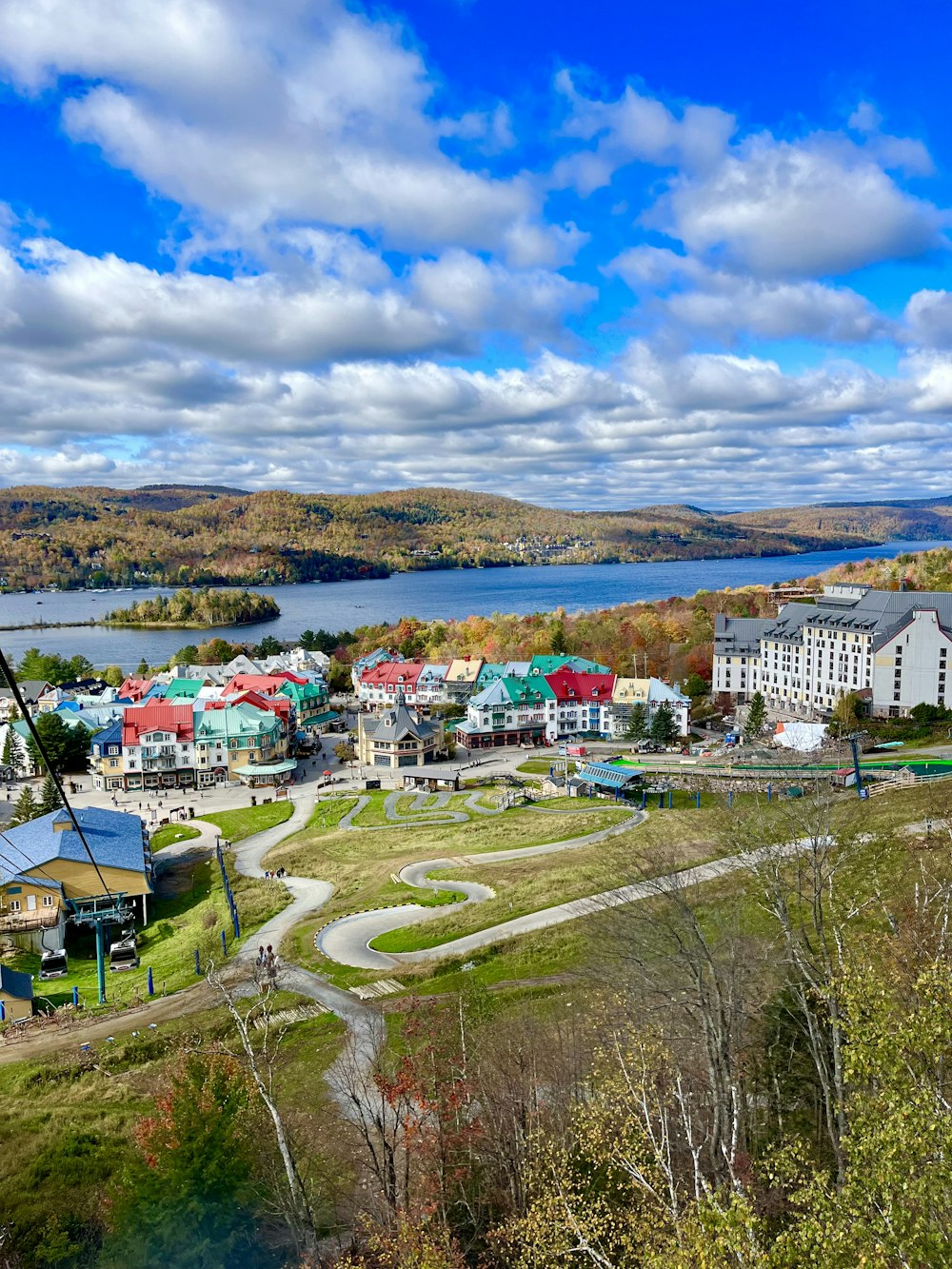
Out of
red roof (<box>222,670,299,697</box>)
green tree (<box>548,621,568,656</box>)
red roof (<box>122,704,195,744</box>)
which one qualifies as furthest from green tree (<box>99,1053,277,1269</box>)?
green tree (<box>548,621,568,656</box>)

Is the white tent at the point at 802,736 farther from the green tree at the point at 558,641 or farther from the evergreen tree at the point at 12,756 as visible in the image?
the evergreen tree at the point at 12,756

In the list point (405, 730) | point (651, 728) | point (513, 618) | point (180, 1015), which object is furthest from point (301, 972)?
point (513, 618)

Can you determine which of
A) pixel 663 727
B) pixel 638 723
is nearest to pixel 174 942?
pixel 638 723

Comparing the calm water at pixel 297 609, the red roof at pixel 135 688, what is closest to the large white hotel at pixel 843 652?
the red roof at pixel 135 688

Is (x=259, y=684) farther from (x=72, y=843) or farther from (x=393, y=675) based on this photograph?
(x=72, y=843)

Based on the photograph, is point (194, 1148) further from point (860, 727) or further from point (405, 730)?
point (860, 727)

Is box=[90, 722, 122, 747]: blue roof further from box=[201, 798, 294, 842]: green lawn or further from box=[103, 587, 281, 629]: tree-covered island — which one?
box=[103, 587, 281, 629]: tree-covered island
